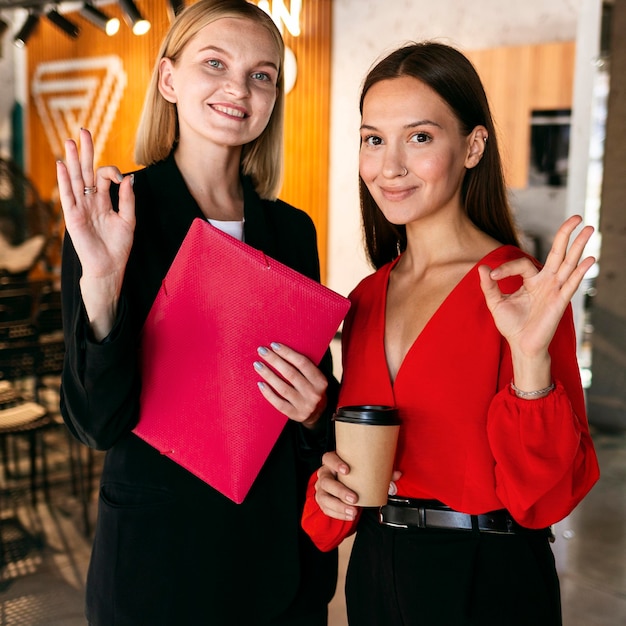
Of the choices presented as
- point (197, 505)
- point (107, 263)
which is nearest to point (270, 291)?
point (107, 263)

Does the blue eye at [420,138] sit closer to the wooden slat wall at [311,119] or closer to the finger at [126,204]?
the finger at [126,204]

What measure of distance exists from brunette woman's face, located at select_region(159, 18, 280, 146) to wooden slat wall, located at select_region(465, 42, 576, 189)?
4088mm

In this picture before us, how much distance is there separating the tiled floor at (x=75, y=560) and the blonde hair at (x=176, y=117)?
189 centimetres

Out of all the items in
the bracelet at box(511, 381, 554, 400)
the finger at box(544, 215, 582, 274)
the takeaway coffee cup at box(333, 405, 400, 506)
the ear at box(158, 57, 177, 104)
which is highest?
the ear at box(158, 57, 177, 104)

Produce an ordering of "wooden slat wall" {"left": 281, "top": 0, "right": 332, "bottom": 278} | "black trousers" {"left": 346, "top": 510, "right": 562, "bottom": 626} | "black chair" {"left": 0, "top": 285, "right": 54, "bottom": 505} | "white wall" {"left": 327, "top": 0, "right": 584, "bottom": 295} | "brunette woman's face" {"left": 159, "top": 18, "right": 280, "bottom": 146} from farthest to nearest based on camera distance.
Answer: "wooden slat wall" {"left": 281, "top": 0, "right": 332, "bottom": 278}, "white wall" {"left": 327, "top": 0, "right": 584, "bottom": 295}, "black chair" {"left": 0, "top": 285, "right": 54, "bottom": 505}, "brunette woman's face" {"left": 159, "top": 18, "right": 280, "bottom": 146}, "black trousers" {"left": 346, "top": 510, "right": 562, "bottom": 626}

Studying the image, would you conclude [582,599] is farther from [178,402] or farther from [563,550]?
[178,402]

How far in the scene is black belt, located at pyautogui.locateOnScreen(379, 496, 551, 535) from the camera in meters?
1.11

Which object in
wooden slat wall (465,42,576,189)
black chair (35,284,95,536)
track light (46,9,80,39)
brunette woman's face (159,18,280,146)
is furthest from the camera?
track light (46,9,80,39)

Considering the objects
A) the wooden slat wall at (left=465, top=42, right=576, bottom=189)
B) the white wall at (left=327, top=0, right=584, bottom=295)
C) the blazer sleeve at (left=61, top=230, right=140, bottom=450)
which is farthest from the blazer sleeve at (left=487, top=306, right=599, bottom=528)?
the white wall at (left=327, top=0, right=584, bottom=295)

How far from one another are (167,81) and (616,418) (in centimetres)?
448

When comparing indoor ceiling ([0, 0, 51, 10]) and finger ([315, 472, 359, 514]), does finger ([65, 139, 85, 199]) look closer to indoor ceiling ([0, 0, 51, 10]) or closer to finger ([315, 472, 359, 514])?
finger ([315, 472, 359, 514])

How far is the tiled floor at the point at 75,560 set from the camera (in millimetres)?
2865

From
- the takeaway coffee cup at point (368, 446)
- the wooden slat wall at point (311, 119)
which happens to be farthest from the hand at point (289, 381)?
the wooden slat wall at point (311, 119)

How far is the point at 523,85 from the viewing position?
5.43 m
